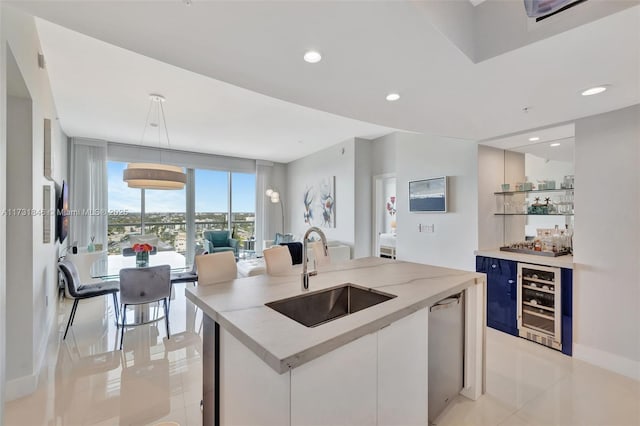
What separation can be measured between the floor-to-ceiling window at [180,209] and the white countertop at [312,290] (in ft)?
14.8

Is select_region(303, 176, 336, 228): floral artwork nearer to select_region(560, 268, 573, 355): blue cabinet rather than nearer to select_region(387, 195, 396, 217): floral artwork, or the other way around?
select_region(387, 195, 396, 217): floral artwork

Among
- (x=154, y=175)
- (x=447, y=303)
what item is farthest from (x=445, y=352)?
(x=154, y=175)

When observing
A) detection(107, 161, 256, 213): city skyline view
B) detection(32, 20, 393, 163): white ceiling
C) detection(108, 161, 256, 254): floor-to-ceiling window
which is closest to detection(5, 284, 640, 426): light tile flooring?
detection(32, 20, 393, 163): white ceiling

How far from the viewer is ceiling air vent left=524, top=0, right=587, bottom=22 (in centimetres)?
129

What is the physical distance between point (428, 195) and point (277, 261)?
8.86 ft

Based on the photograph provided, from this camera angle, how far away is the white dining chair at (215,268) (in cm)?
191

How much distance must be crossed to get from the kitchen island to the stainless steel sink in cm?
5

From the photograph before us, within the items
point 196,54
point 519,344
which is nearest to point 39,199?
point 196,54

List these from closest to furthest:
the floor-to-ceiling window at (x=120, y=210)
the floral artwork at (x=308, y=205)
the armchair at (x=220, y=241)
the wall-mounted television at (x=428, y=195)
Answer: the wall-mounted television at (x=428, y=195) → the floor-to-ceiling window at (x=120, y=210) → the armchair at (x=220, y=241) → the floral artwork at (x=308, y=205)

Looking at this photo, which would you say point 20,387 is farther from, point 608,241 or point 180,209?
point 180,209

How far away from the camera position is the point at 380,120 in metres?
2.71

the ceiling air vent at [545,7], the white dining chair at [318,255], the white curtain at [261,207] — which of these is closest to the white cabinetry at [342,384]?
the white dining chair at [318,255]

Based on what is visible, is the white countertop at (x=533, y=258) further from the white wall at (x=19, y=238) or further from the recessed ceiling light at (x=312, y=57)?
the white wall at (x=19, y=238)

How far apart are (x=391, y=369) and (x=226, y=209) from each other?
6.73 metres
